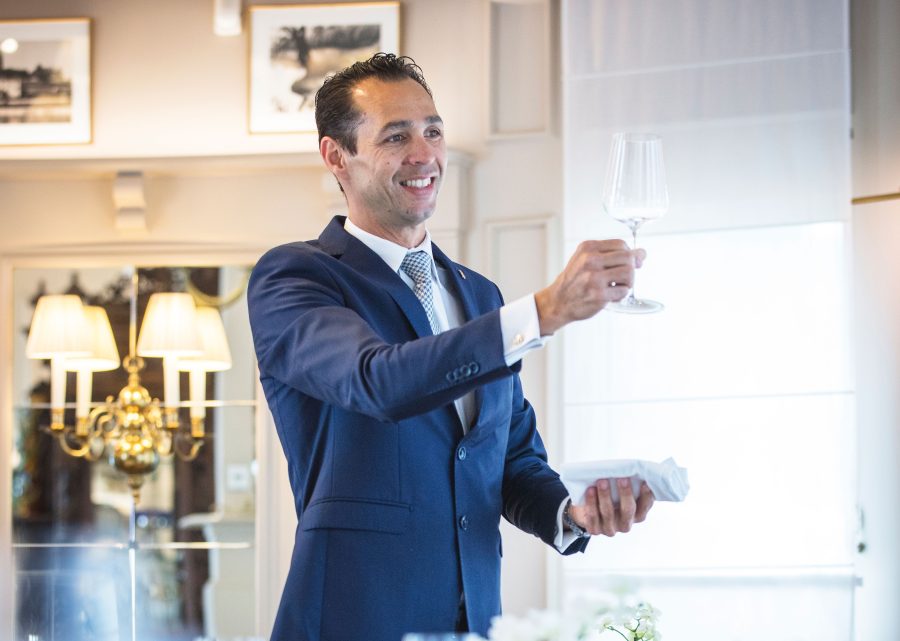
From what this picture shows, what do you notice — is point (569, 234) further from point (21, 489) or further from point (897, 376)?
point (21, 489)

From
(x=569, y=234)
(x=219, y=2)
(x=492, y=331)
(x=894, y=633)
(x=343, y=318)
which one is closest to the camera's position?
(x=492, y=331)

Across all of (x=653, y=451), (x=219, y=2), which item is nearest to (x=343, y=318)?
(x=653, y=451)

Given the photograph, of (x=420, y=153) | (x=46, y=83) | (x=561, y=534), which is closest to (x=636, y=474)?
(x=561, y=534)

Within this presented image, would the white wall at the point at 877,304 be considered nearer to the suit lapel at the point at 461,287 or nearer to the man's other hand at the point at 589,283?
the suit lapel at the point at 461,287

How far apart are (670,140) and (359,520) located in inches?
96.4

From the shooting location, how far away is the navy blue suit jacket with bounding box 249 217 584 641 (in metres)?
1.59

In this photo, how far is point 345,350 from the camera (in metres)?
1.50

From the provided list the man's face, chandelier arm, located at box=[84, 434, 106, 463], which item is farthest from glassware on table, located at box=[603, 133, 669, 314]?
chandelier arm, located at box=[84, 434, 106, 463]

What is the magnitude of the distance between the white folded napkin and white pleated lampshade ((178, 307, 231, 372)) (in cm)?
304

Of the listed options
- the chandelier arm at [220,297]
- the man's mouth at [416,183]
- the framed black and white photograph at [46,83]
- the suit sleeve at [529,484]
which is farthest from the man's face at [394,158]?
the framed black and white photograph at [46,83]

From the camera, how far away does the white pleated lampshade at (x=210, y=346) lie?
174 inches

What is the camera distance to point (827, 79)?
145 inches

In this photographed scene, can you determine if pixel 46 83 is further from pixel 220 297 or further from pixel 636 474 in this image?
pixel 636 474

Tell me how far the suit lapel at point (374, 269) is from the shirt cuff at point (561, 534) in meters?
0.29
